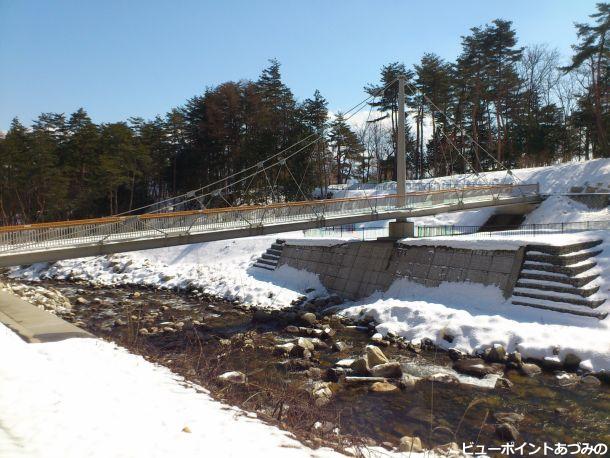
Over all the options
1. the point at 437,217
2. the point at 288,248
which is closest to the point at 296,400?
the point at 288,248

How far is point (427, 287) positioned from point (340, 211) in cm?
493

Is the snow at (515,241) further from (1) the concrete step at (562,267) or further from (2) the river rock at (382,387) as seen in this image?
(2) the river rock at (382,387)

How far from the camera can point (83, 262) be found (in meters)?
31.0

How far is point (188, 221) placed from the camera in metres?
14.5

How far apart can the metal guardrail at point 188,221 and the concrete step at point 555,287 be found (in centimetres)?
697

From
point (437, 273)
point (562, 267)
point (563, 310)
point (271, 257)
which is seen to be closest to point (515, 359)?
point (563, 310)

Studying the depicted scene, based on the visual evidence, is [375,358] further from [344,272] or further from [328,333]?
[344,272]

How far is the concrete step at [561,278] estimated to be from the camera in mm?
12539

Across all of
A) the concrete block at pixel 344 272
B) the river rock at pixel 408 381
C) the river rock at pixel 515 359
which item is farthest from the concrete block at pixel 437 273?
the river rock at pixel 408 381

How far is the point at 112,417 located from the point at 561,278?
42.8ft

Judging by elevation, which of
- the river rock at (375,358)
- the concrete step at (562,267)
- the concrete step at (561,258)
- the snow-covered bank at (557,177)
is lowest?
the river rock at (375,358)

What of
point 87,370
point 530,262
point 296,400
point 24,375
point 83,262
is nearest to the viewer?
point 24,375

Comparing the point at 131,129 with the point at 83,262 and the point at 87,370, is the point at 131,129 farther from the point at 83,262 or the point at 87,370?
the point at 87,370

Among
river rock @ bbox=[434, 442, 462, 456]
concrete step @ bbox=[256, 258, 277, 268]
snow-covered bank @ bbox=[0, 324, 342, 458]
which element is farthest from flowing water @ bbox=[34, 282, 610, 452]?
concrete step @ bbox=[256, 258, 277, 268]
